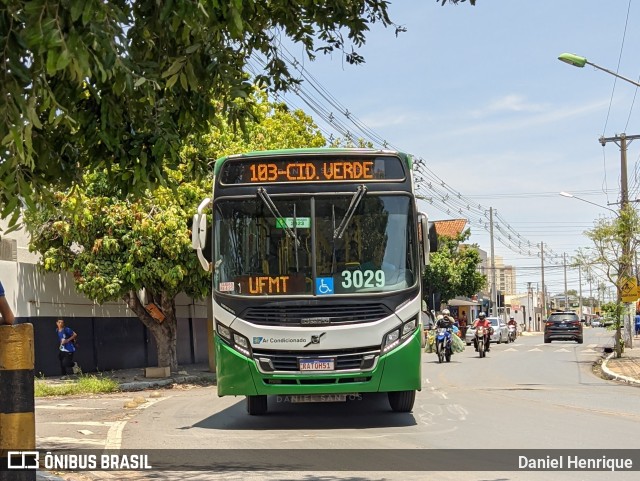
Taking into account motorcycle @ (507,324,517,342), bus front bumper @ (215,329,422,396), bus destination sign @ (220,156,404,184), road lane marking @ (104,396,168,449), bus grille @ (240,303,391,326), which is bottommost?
motorcycle @ (507,324,517,342)

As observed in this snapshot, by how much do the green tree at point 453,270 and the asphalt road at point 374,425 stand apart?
3860 cm

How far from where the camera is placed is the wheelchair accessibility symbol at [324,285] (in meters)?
11.1

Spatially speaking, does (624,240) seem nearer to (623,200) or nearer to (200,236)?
(623,200)

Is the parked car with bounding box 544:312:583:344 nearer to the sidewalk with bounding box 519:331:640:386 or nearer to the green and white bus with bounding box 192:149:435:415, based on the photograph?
the sidewalk with bounding box 519:331:640:386

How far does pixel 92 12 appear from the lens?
4391mm

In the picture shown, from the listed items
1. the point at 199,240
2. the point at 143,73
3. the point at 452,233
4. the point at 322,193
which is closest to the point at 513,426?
the point at 322,193

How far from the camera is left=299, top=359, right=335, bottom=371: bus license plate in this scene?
11.0 metres

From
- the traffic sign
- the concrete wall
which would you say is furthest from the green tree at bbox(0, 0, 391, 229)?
the traffic sign

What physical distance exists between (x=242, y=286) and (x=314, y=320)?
1.02 metres

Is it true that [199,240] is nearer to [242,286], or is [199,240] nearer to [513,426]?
[242,286]

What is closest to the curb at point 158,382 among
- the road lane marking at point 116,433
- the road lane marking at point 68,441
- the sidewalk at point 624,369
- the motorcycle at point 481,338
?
the road lane marking at point 116,433

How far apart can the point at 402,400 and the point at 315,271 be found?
249 cm

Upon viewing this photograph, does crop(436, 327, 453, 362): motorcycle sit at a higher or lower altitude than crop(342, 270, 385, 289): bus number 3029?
lower

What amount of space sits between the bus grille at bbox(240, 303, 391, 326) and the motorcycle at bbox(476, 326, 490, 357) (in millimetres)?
22438
